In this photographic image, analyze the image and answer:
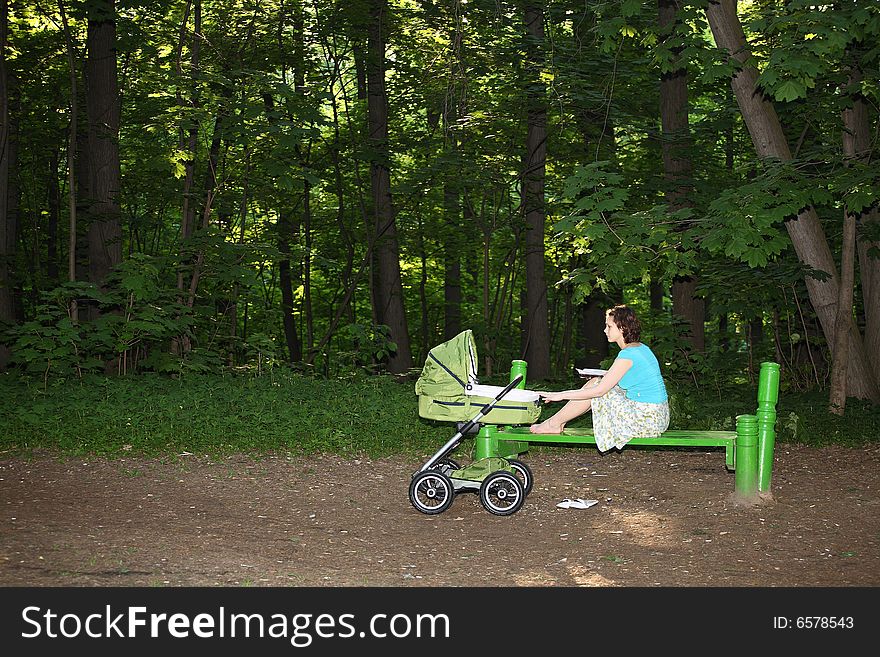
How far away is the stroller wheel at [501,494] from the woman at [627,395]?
74 cm

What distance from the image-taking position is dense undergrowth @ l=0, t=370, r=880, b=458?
9.32 metres

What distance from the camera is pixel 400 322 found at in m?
16.3

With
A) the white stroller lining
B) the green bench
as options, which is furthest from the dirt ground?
the white stroller lining

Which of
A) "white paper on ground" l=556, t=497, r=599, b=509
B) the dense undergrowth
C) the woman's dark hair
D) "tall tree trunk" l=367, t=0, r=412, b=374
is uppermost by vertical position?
"tall tree trunk" l=367, t=0, r=412, b=374

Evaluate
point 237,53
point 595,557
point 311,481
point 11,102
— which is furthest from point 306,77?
point 595,557

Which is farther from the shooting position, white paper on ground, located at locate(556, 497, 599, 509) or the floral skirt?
white paper on ground, located at locate(556, 497, 599, 509)

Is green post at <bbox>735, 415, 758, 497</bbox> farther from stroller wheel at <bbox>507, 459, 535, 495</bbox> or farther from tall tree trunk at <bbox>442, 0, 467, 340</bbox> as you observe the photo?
tall tree trunk at <bbox>442, 0, 467, 340</bbox>

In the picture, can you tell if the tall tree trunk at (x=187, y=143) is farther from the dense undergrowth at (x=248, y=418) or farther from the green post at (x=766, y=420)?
the green post at (x=766, y=420)

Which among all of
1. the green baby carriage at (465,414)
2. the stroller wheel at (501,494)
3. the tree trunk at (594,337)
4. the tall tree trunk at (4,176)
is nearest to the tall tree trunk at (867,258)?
the green baby carriage at (465,414)

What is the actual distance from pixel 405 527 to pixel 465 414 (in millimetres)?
949

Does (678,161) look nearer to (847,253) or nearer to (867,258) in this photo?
(867,258)

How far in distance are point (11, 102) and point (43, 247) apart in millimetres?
6560

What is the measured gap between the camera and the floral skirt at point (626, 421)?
6996mm

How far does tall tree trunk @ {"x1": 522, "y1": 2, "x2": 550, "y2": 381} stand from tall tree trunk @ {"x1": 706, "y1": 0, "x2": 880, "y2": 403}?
522 cm
